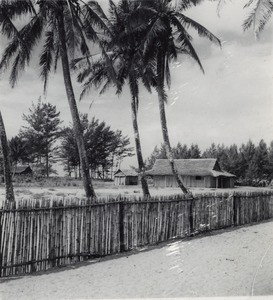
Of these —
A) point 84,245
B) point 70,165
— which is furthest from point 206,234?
point 70,165

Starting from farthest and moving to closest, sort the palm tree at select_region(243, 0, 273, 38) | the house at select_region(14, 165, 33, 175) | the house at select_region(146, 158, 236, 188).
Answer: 1. the house at select_region(14, 165, 33, 175)
2. the house at select_region(146, 158, 236, 188)
3. the palm tree at select_region(243, 0, 273, 38)

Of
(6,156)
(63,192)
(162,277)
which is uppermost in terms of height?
(6,156)

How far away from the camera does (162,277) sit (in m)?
6.43

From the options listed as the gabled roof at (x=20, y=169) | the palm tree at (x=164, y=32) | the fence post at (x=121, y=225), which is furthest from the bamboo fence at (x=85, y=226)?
the gabled roof at (x=20, y=169)

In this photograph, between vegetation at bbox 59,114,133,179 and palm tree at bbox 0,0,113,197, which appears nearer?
palm tree at bbox 0,0,113,197

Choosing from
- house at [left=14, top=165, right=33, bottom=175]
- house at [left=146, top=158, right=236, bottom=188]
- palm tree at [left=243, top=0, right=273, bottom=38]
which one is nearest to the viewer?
palm tree at [left=243, top=0, right=273, bottom=38]

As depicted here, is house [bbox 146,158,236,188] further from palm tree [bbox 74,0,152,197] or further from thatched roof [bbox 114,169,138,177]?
palm tree [bbox 74,0,152,197]

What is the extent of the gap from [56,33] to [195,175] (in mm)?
33987

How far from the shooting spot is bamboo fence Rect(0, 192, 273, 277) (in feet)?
21.0

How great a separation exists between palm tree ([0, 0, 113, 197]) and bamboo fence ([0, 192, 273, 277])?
375 cm

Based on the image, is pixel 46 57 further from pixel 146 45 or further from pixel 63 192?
pixel 63 192

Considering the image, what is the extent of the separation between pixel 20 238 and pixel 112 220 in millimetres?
2230

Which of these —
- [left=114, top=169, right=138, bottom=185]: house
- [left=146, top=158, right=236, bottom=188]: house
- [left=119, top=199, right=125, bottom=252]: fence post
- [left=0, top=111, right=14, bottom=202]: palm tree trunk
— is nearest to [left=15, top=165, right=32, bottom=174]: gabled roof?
[left=114, top=169, right=138, bottom=185]: house

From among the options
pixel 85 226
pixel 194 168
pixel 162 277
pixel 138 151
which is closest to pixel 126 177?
pixel 194 168
